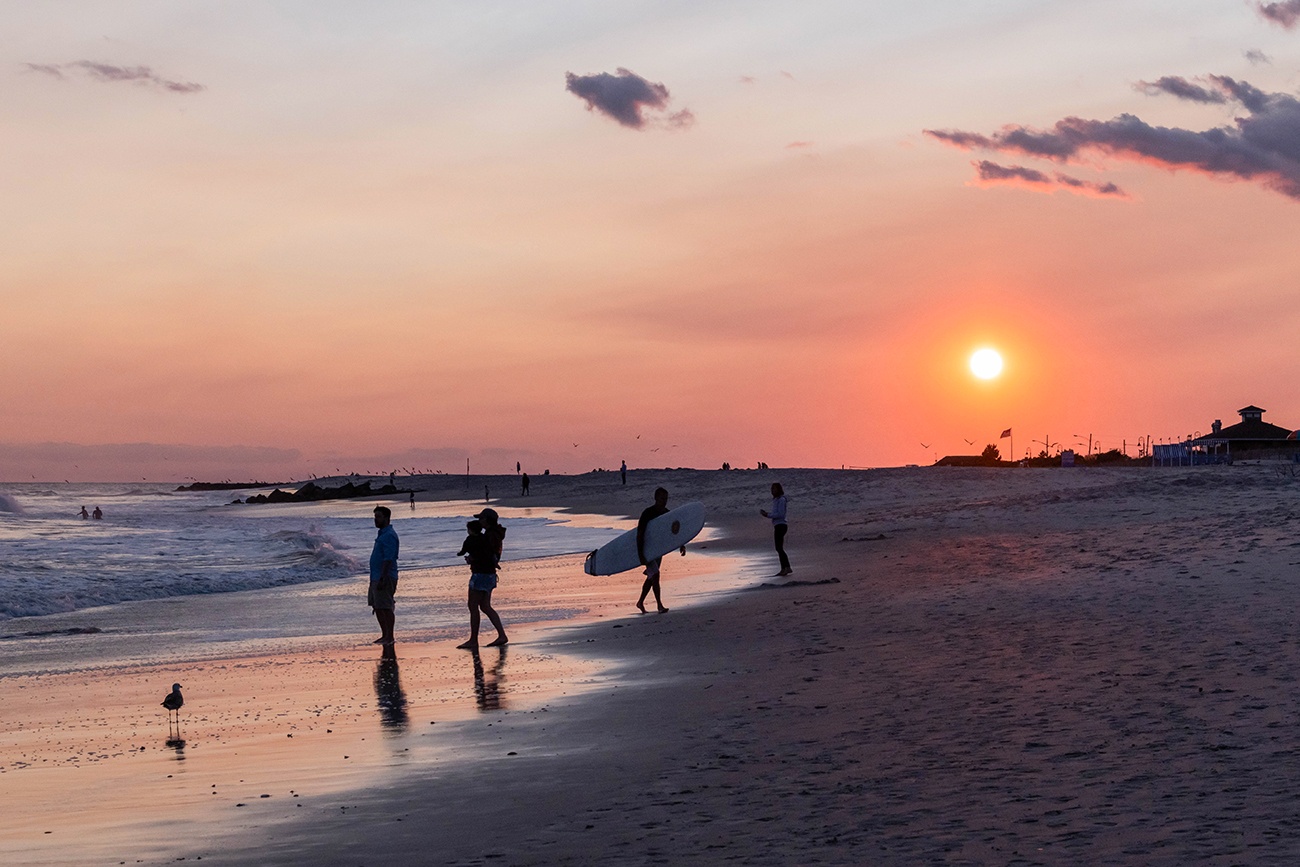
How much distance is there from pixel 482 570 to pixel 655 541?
4.83 metres

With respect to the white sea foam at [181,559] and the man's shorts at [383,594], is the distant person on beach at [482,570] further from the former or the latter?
the white sea foam at [181,559]

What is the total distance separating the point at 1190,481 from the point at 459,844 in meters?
40.4

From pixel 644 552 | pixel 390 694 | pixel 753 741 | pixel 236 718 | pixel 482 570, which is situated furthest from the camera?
pixel 644 552

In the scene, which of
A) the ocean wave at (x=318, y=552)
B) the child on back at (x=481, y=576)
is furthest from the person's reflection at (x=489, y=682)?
the ocean wave at (x=318, y=552)

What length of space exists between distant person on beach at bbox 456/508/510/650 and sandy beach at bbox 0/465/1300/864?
2.10 ft

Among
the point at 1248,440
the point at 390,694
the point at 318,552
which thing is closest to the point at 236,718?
the point at 390,694

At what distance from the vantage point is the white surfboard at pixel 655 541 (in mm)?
20827

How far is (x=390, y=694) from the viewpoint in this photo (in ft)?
39.9

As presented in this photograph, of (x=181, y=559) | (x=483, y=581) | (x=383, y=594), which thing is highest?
(x=483, y=581)

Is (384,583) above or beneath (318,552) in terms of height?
above

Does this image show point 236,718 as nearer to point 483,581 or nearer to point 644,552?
point 483,581

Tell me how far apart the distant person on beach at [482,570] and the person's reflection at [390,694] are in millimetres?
1210

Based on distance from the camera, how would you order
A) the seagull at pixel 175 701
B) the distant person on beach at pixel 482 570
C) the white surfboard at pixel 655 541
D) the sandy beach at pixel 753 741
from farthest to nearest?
the white surfboard at pixel 655 541
the distant person on beach at pixel 482 570
the seagull at pixel 175 701
the sandy beach at pixel 753 741

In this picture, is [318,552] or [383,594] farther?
[318,552]
